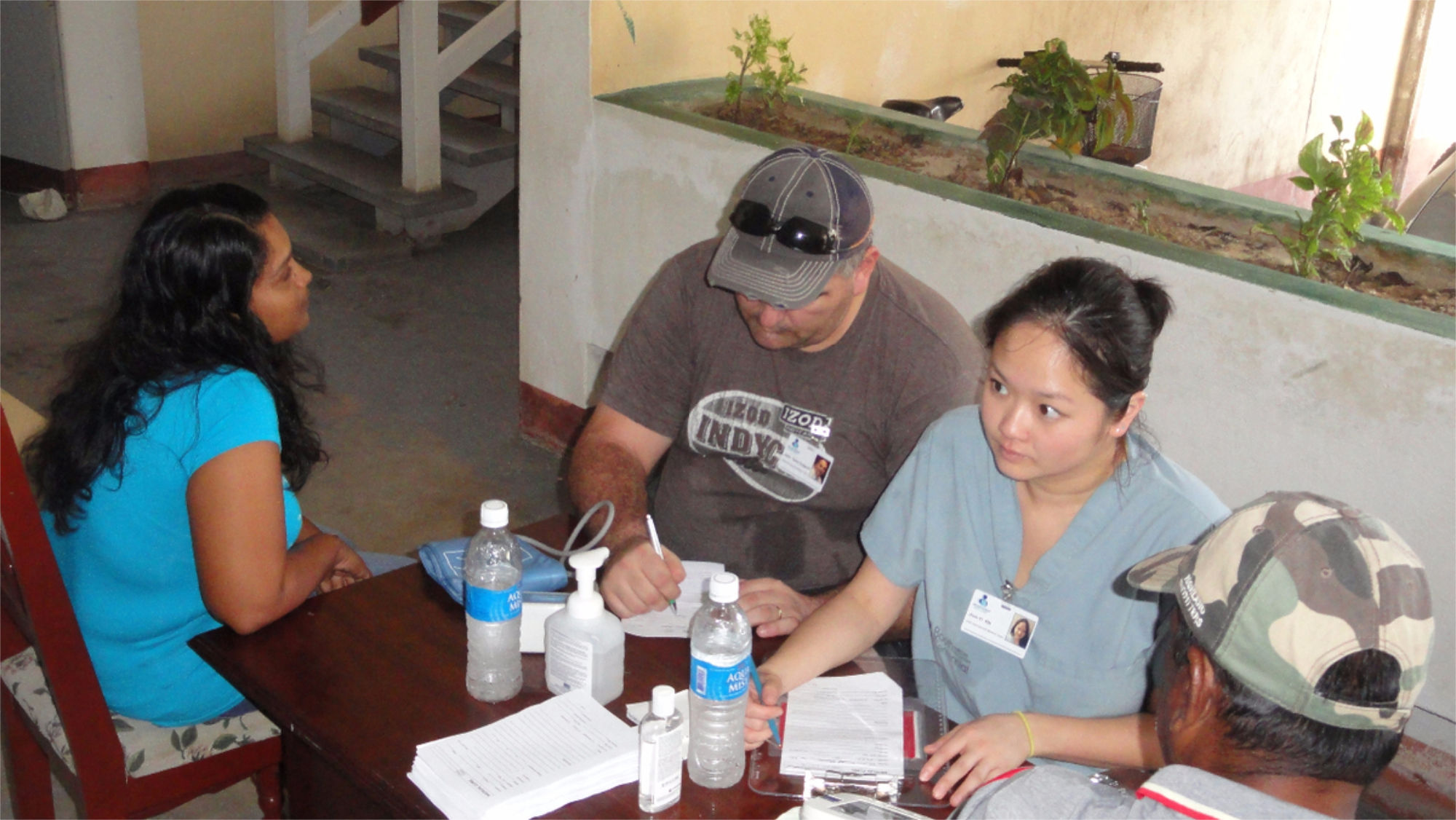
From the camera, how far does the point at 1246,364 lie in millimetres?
2389

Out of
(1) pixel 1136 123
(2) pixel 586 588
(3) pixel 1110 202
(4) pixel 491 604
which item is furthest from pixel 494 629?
(1) pixel 1136 123

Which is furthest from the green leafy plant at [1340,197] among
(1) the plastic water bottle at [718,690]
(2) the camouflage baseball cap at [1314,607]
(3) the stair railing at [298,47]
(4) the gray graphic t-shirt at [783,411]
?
(3) the stair railing at [298,47]

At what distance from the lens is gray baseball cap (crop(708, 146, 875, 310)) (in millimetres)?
1921

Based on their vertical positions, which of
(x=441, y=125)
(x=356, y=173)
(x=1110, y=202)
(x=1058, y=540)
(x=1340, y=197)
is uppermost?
(x=1340, y=197)

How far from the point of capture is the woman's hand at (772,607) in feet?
5.65

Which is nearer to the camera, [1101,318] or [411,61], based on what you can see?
[1101,318]

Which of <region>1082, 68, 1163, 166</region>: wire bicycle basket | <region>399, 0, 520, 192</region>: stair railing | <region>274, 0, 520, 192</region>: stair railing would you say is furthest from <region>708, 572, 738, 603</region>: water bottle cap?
<region>274, 0, 520, 192</region>: stair railing

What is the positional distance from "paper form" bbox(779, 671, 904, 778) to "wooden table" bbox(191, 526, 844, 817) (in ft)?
0.26

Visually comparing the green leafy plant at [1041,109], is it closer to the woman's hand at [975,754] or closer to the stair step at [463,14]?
the woman's hand at [975,754]

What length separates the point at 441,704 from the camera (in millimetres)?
1512

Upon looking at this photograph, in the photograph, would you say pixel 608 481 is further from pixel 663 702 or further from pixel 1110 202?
pixel 1110 202

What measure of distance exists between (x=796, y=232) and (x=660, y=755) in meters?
0.94

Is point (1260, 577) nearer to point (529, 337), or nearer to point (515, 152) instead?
point (529, 337)

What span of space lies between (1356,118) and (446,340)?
5496mm
